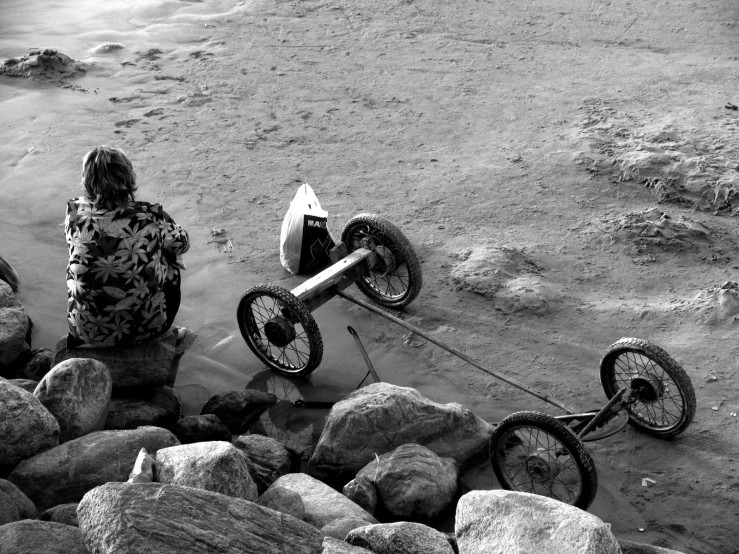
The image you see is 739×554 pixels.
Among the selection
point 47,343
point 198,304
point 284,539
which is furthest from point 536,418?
point 47,343

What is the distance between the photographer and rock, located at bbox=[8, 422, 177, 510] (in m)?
4.44

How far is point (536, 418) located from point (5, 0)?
1090 cm

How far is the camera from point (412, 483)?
453 centimetres

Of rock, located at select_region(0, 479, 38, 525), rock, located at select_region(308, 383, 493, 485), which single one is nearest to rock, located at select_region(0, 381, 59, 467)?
rock, located at select_region(0, 479, 38, 525)

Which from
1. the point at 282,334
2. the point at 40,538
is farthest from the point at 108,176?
the point at 40,538

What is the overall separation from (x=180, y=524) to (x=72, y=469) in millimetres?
1223

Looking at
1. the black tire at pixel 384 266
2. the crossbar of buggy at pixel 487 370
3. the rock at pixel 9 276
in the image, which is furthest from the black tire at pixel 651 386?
the rock at pixel 9 276

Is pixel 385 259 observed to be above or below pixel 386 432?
above

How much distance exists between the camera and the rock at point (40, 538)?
354cm

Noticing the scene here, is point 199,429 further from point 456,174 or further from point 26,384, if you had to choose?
point 456,174

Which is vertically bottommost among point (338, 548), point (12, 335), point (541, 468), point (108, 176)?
point (541, 468)

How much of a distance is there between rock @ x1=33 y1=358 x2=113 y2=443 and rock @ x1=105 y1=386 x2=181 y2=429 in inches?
7.8

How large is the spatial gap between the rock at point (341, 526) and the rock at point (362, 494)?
0.81ft

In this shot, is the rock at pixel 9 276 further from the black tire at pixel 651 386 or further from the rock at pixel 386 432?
the black tire at pixel 651 386
